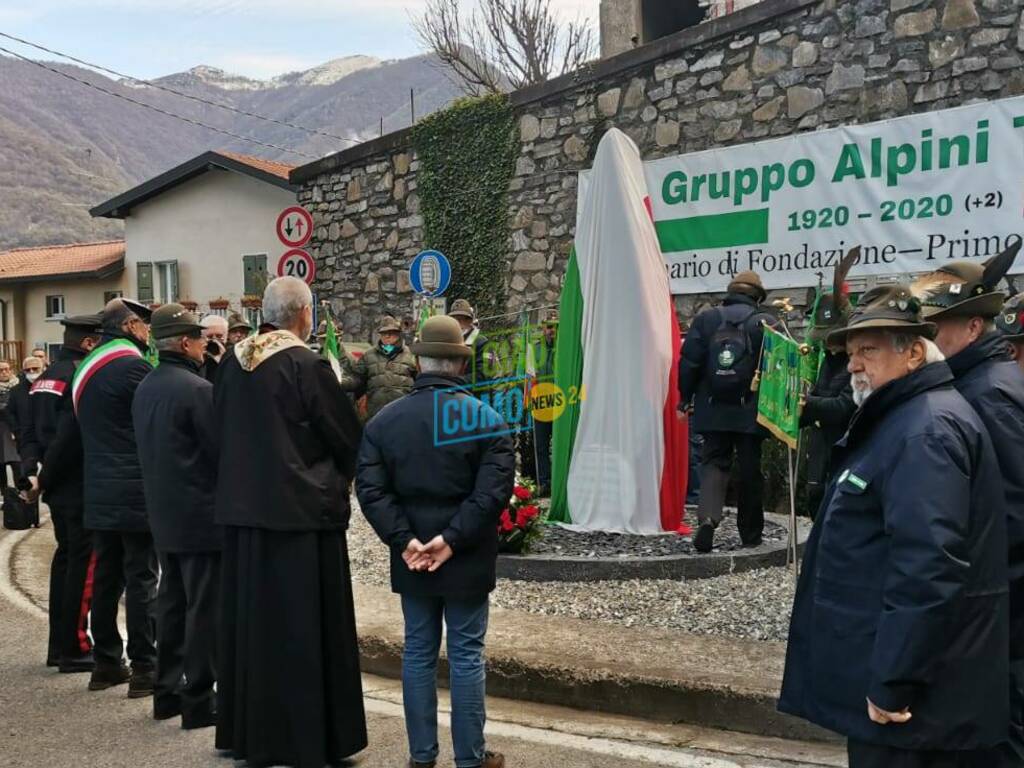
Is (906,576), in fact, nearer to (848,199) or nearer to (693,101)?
(848,199)

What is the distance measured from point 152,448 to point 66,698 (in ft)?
4.85

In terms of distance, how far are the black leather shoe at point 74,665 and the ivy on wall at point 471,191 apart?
8.66 meters

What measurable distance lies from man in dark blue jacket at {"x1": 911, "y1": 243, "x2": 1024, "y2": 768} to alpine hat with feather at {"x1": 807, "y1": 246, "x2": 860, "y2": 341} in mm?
2175

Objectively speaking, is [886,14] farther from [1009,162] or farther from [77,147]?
[77,147]

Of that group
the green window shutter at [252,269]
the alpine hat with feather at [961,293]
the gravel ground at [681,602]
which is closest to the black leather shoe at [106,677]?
the gravel ground at [681,602]

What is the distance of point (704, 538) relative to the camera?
716cm

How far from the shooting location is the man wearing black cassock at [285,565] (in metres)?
A: 4.28

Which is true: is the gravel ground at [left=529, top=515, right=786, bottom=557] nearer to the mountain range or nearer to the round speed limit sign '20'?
the round speed limit sign '20'

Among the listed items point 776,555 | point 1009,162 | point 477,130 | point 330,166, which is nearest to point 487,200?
point 477,130

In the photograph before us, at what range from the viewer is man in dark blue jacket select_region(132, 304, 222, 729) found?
16.0 feet

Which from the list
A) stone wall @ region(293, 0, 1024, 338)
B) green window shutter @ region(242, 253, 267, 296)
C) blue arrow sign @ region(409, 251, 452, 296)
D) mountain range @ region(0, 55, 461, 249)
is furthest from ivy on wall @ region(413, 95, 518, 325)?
mountain range @ region(0, 55, 461, 249)

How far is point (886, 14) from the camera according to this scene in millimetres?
10086

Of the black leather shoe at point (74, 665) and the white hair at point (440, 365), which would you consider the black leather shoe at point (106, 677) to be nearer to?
the black leather shoe at point (74, 665)

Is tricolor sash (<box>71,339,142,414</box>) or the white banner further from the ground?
the white banner
